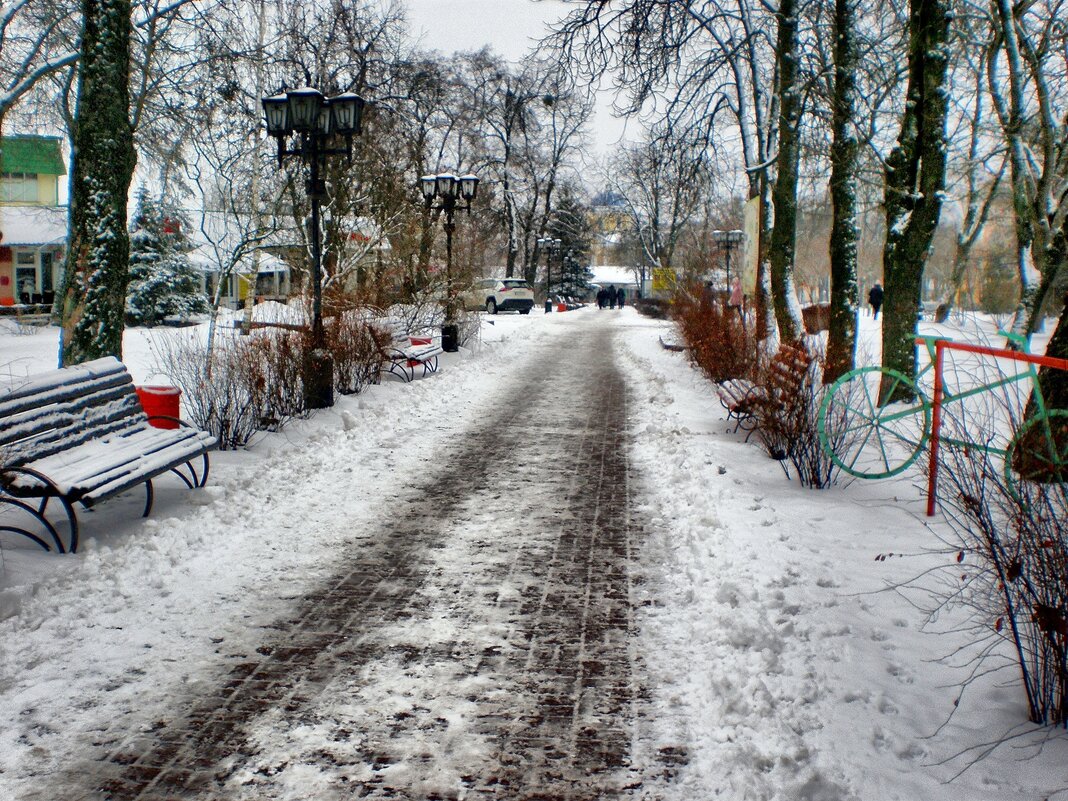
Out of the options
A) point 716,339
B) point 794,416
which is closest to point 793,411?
point 794,416

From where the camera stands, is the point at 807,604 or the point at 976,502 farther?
the point at 807,604

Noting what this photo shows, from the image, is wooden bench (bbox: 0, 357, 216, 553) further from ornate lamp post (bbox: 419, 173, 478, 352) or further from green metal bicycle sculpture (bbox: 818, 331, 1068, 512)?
ornate lamp post (bbox: 419, 173, 478, 352)

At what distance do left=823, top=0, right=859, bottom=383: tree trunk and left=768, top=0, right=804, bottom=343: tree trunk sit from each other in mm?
714

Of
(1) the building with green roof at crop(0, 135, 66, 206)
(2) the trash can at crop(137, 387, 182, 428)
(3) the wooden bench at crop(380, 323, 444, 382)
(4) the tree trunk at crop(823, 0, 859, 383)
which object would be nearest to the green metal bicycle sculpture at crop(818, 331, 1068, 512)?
(4) the tree trunk at crop(823, 0, 859, 383)

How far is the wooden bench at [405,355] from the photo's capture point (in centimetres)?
1312

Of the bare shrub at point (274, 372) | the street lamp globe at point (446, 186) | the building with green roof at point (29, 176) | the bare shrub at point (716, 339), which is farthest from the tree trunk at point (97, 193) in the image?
the building with green roof at point (29, 176)

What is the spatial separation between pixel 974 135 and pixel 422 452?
73.5ft

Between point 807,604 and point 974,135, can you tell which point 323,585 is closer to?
point 807,604

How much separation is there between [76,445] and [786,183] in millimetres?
10660

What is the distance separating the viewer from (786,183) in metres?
13.0

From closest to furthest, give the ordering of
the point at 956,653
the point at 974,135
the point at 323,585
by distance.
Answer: the point at 956,653, the point at 323,585, the point at 974,135

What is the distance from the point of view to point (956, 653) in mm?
3686

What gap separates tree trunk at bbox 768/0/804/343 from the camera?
41.6ft

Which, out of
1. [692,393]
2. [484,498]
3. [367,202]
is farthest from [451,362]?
[484,498]
